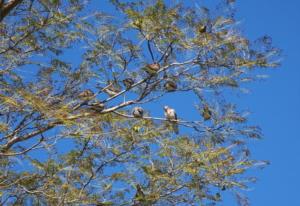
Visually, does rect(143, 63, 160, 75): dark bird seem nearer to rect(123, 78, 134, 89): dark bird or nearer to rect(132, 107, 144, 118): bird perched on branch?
rect(123, 78, 134, 89): dark bird

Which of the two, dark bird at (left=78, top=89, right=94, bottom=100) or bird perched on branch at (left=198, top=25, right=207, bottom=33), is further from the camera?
dark bird at (left=78, top=89, right=94, bottom=100)

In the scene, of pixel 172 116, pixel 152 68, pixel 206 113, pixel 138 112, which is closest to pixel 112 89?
pixel 138 112

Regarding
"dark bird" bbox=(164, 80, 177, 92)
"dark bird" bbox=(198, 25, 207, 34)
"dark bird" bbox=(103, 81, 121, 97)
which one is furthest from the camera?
"dark bird" bbox=(103, 81, 121, 97)

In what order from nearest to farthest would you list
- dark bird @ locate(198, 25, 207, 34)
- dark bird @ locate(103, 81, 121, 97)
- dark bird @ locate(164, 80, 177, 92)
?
1. dark bird @ locate(198, 25, 207, 34)
2. dark bird @ locate(164, 80, 177, 92)
3. dark bird @ locate(103, 81, 121, 97)

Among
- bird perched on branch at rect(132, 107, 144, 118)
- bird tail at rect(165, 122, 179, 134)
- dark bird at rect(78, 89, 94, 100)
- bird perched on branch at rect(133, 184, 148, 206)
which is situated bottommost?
bird perched on branch at rect(133, 184, 148, 206)

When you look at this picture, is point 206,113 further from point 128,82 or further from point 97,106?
point 97,106

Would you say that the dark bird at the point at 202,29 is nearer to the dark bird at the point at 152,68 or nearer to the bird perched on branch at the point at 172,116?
the dark bird at the point at 152,68

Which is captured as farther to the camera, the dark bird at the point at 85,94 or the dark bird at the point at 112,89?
the dark bird at the point at 112,89

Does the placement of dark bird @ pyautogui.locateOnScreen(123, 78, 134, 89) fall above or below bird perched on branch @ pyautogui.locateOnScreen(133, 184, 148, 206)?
above

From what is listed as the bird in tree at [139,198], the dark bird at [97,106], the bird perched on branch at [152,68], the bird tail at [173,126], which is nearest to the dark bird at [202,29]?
the bird perched on branch at [152,68]

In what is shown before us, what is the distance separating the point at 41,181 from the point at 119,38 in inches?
64.8

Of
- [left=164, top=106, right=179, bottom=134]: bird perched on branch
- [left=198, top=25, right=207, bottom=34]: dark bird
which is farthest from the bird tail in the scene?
[left=198, top=25, right=207, bottom=34]: dark bird

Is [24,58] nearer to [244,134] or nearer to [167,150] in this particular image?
[167,150]

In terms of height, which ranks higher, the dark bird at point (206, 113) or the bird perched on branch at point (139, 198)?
A: the dark bird at point (206, 113)
